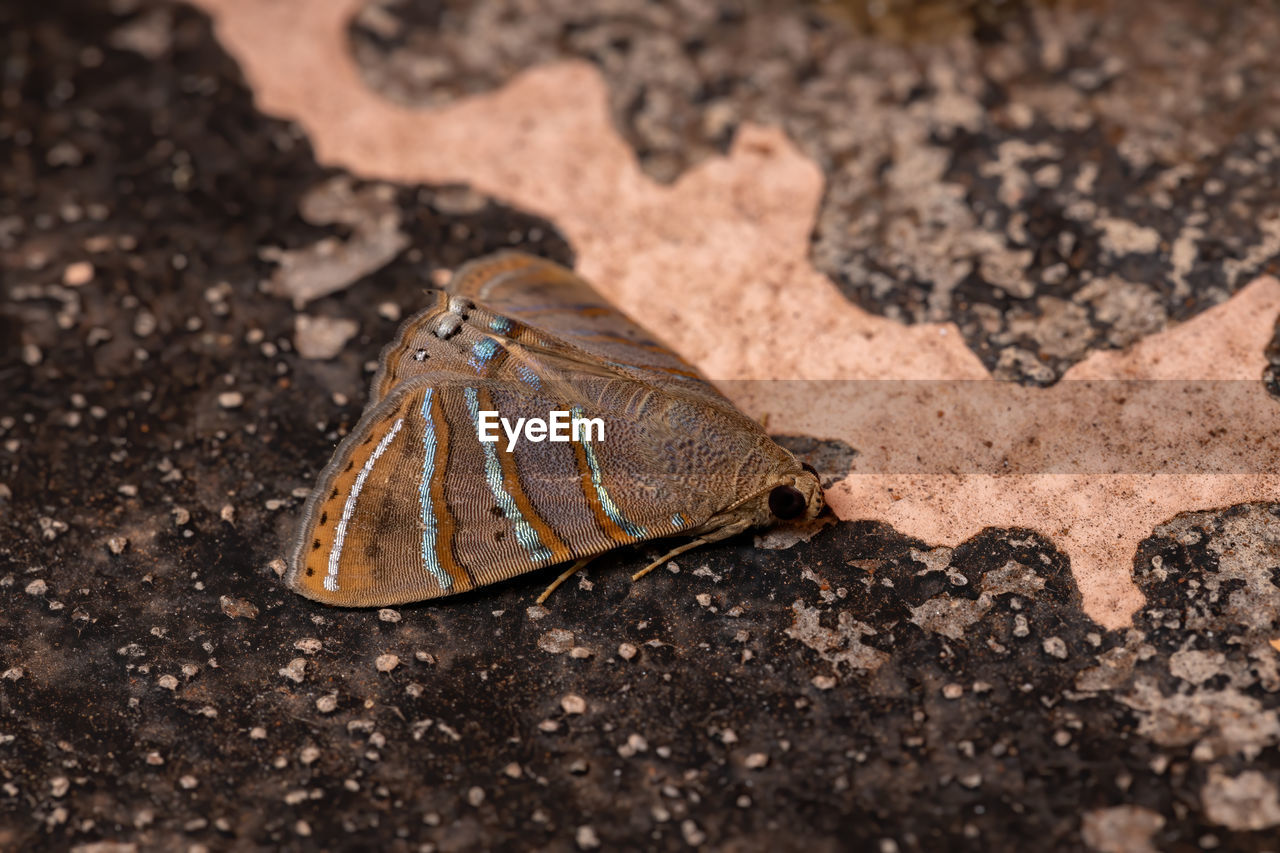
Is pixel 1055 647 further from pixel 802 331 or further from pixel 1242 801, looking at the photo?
pixel 802 331

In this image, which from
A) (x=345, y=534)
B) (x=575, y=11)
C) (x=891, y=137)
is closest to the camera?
(x=345, y=534)

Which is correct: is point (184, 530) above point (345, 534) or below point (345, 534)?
below

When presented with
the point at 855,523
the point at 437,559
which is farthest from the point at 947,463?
the point at 437,559

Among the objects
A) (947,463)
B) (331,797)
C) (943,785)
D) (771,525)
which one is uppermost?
(947,463)

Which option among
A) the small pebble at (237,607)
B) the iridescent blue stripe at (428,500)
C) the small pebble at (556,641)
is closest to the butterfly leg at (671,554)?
the small pebble at (556,641)

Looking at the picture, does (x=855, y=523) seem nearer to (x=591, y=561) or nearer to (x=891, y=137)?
(x=591, y=561)

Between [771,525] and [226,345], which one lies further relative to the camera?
[226,345]

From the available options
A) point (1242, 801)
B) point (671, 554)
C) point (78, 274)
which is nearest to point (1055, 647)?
point (1242, 801)

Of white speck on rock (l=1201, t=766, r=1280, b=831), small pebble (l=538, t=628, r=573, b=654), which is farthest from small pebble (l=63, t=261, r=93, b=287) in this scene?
white speck on rock (l=1201, t=766, r=1280, b=831)
